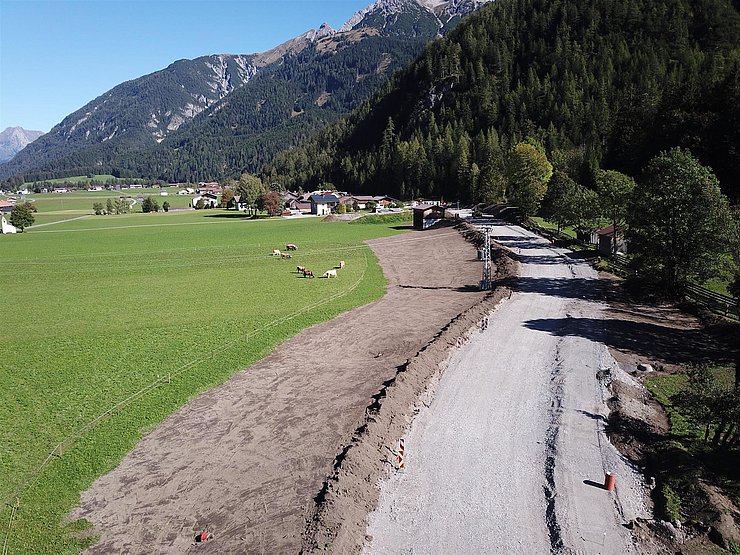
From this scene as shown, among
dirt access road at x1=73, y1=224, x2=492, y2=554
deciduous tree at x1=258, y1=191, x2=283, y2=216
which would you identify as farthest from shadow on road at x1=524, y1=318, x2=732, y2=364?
deciduous tree at x1=258, y1=191, x2=283, y2=216

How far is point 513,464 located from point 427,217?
270ft

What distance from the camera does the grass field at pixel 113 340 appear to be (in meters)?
14.8

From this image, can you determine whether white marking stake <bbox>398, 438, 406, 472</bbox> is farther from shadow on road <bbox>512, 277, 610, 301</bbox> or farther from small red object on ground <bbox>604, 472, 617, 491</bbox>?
shadow on road <bbox>512, 277, 610, 301</bbox>

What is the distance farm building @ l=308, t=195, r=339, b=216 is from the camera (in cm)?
13488

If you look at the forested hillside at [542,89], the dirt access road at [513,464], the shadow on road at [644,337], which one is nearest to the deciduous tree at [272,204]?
the forested hillside at [542,89]

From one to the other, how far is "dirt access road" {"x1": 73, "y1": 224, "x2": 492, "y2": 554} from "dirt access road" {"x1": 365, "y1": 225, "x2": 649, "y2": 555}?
266 cm

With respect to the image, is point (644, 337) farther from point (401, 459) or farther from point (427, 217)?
point (427, 217)

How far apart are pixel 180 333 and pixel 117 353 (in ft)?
13.0

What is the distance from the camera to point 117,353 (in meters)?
25.2

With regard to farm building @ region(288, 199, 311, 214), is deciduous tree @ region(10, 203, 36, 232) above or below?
below

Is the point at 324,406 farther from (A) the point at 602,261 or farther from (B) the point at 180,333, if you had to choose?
(A) the point at 602,261

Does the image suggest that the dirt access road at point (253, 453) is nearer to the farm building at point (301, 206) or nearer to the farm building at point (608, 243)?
the farm building at point (608, 243)

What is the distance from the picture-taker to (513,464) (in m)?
14.4

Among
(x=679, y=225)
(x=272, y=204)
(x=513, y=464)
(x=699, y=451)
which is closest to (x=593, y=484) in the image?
(x=513, y=464)
